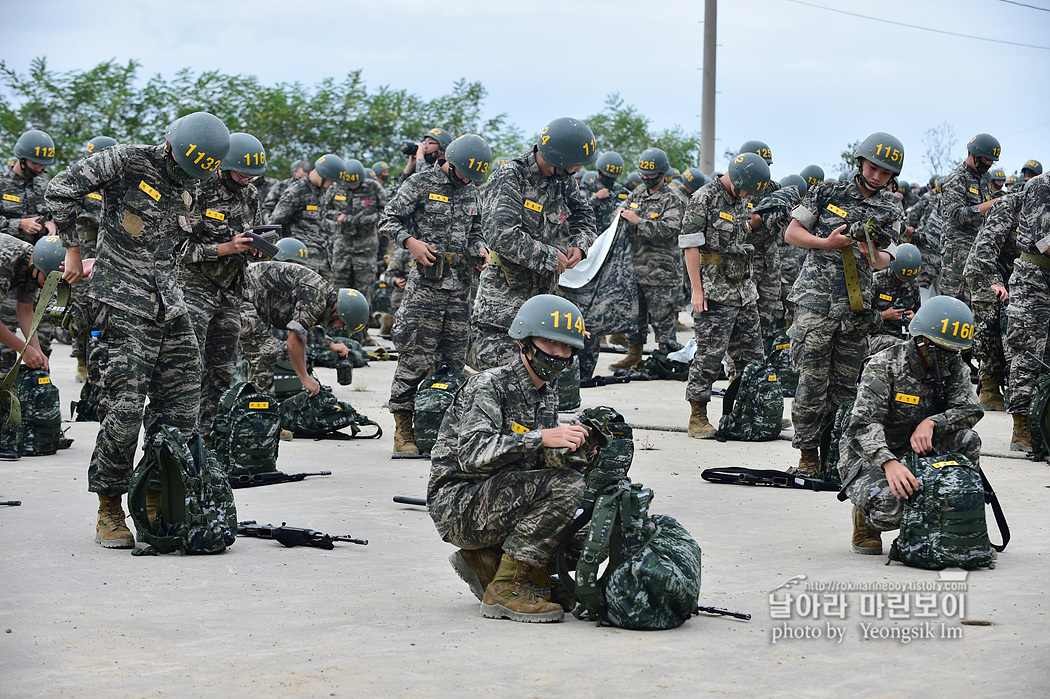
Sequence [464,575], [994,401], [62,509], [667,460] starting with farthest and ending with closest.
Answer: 1. [994,401]
2. [667,460]
3. [62,509]
4. [464,575]

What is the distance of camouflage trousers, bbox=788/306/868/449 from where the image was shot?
895cm

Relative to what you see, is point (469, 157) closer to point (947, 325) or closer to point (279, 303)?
point (279, 303)

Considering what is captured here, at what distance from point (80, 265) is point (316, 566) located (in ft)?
6.92

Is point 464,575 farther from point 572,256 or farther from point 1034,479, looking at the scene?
point 1034,479

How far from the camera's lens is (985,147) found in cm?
1305

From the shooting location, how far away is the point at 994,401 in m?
12.9

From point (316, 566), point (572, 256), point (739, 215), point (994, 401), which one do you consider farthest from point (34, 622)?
point (994, 401)

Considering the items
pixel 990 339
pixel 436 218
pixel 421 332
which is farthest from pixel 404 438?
pixel 990 339

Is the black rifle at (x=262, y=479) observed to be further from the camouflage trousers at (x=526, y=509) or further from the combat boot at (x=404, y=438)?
the camouflage trousers at (x=526, y=509)

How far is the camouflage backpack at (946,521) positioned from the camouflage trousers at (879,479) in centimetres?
9

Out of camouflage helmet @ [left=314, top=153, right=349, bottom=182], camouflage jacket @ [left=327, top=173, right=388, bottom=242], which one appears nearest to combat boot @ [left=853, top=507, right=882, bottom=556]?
camouflage helmet @ [left=314, top=153, right=349, bottom=182]

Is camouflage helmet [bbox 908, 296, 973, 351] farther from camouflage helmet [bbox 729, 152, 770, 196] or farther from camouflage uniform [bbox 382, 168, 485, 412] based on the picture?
camouflage uniform [bbox 382, 168, 485, 412]

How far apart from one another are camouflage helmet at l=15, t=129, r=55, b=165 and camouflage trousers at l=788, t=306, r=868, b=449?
28.8ft

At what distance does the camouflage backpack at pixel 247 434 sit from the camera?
882cm
